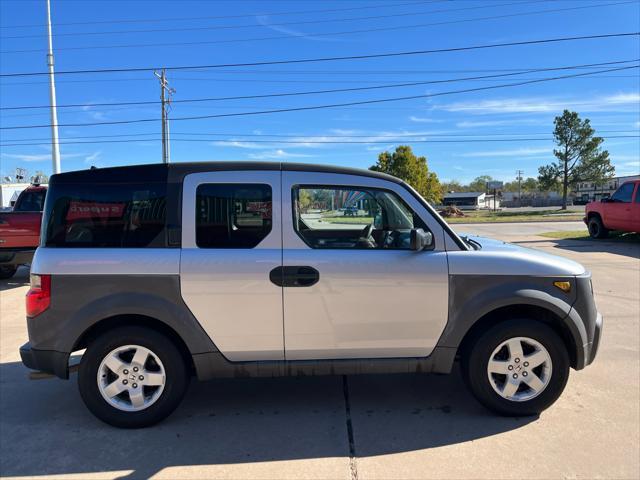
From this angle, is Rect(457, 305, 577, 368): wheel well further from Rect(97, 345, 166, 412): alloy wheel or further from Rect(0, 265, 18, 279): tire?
Rect(0, 265, 18, 279): tire

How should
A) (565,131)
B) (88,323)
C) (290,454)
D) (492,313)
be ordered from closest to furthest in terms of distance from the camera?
(290,454), (88,323), (492,313), (565,131)

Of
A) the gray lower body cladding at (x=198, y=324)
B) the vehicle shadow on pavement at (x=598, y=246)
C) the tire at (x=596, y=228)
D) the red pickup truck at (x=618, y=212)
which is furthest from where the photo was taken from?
the tire at (x=596, y=228)

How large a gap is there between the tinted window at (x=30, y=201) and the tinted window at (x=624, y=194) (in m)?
16.6

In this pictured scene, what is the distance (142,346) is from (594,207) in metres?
16.9

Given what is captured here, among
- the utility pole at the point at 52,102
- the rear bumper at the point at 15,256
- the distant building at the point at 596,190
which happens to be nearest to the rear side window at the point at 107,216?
the rear bumper at the point at 15,256

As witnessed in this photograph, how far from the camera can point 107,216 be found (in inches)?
133

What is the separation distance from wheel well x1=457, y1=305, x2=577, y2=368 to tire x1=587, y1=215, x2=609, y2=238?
572 inches

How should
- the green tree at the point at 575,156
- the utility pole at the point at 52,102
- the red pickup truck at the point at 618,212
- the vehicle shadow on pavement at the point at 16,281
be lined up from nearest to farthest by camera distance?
the vehicle shadow on pavement at the point at 16,281
the red pickup truck at the point at 618,212
the utility pole at the point at 52,102
the green tree at the point at 575,156

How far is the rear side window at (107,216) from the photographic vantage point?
11.0 feet

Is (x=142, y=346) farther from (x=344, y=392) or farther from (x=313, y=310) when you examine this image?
(x=344, y=392)

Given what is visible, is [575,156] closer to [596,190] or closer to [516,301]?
[596,190]

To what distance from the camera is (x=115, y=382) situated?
10.9 ft

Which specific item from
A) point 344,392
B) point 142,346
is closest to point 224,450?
point 142,346

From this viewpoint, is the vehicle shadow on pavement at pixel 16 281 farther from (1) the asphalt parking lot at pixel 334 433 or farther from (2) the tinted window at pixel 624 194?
(2) the tinted window at pixel 624 194
